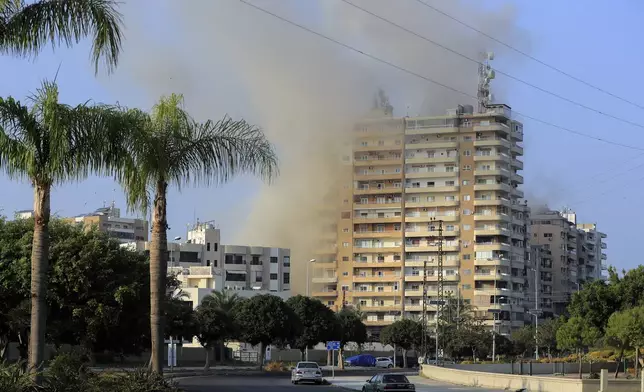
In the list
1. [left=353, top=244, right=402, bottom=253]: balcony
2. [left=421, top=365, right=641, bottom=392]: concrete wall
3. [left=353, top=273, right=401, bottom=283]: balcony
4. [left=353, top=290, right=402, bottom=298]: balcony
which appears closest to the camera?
[left=421, top=365, right=641, bottom=392]: concrete wall

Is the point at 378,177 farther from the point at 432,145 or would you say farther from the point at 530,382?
the point at 530,382

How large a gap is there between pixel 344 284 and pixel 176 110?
135867 mm

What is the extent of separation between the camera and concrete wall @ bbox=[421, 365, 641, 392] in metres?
44.3

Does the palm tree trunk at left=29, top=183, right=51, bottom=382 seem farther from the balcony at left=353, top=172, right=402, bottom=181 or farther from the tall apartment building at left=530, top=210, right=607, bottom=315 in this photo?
the tall apartment building at left=530, top=210, right=607, bottom=315

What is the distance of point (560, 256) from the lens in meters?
177

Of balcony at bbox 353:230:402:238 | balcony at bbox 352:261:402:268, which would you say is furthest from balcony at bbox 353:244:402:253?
balcony at bbox 352:261:402:268

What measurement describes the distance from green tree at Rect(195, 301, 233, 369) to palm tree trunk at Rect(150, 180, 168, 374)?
5128cm

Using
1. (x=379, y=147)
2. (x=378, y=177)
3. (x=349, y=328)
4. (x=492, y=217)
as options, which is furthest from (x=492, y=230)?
(x=349, y=328)

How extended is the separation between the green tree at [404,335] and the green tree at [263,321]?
23195mm

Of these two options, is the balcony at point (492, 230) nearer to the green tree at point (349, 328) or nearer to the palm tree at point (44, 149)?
the green tree at point (349, 328)

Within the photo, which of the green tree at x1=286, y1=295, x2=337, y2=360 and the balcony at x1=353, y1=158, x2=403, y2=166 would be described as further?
the balcony at x1=353, y1=158, x2=403, y2=166

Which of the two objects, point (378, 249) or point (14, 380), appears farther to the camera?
point (378, 249)

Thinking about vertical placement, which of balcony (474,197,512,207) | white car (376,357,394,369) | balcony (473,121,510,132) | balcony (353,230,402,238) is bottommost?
white car (376,357,394,369)

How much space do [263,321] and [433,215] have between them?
74953 millimetres
